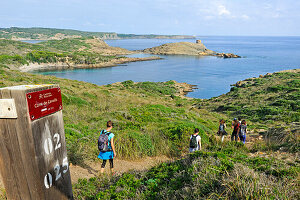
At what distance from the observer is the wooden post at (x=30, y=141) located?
1.40m

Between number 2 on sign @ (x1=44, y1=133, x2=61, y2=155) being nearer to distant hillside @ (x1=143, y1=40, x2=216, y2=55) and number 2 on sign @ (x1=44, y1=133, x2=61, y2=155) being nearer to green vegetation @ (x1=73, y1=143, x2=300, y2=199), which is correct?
green vegetation @ (x1=73, y1=143, x2=300, y2=199)

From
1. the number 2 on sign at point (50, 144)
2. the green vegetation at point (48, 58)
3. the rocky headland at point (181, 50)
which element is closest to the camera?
the number 2 on sign at point (50, 144)

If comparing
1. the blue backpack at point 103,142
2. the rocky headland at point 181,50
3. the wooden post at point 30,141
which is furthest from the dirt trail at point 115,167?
the rocky headland at point 181,50

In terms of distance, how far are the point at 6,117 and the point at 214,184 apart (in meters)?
2.54

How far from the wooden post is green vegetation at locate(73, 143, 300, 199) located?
1.80m

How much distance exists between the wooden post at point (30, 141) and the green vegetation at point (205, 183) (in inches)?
70.9

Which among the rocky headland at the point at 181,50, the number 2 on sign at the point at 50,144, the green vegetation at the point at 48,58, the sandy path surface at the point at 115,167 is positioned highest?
the rocky headland at the point at 181,50

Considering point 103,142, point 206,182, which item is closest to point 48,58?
point 103,142

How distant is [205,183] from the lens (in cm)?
276

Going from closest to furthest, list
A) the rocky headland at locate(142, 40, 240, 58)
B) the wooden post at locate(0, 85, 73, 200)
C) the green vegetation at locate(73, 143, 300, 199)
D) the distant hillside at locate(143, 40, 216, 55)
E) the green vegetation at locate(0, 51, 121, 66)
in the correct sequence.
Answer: the wooden post at locate(0, 85, 73, 200) → the green vegetation at locate(73, 143, 300, 199) → the green vegetation at locate(0, 51, 121, 66) → the rocky headland at locate(142, 40, 240, 58) → the distant hillside at locate(143, 40, 216, 55)

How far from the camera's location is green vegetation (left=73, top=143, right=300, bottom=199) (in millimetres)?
2391

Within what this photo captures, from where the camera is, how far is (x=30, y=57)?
76.8m

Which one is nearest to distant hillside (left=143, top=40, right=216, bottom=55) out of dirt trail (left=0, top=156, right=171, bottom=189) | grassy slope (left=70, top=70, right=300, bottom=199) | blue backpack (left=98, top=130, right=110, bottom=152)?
dirt trail (left=0, top=156, right=171, bottom=189)

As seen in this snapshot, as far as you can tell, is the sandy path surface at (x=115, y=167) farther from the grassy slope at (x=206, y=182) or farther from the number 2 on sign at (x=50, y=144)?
the number 2 on sign at (x=50, y=144)
